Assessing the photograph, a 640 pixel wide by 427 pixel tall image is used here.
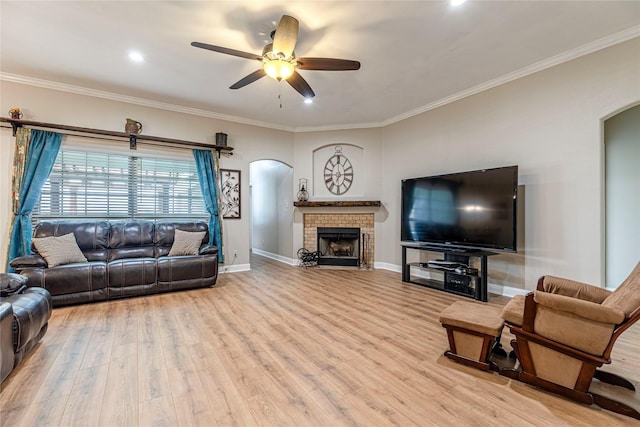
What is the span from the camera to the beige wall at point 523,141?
3191 millimetres

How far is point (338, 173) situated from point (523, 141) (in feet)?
11.0

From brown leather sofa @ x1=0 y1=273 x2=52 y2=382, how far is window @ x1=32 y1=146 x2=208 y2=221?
87.6 inches

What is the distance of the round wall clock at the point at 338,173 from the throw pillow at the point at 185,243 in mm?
2918

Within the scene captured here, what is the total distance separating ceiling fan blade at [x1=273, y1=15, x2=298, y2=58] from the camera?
2.47 metres

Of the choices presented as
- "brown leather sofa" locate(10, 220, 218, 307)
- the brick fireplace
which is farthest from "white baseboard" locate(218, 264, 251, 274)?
the brick fireplace

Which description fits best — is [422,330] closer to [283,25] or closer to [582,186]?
[582,186]

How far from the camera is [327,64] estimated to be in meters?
2.83

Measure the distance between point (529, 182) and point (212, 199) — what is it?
4979 mm

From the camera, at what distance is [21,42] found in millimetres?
3168

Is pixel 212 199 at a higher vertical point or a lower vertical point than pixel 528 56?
lower

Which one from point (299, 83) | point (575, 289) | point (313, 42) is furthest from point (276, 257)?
point (575, 289)

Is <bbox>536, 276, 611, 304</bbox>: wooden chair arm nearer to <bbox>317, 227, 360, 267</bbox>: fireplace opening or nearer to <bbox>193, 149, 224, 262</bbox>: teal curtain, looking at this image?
<bbox>317, 227, 360, 267</bbox>: fireplace opening

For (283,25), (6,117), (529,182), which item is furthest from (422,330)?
(6,117)

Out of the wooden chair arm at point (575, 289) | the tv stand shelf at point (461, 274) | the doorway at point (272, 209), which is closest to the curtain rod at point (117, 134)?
the doorway at point (272, 209)
